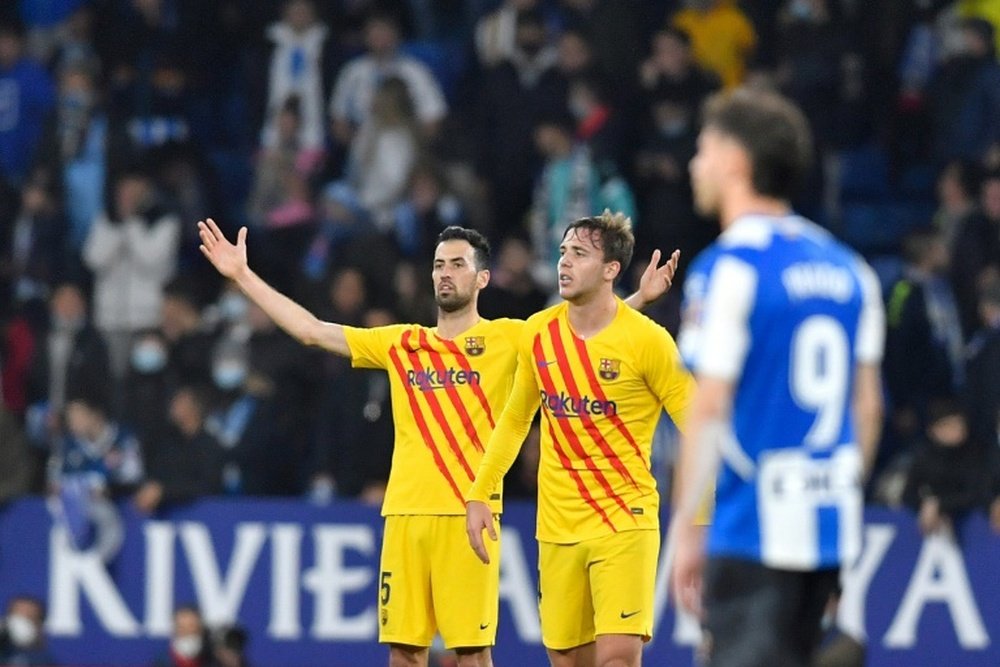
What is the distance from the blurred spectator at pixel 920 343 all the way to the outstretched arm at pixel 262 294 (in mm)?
5832

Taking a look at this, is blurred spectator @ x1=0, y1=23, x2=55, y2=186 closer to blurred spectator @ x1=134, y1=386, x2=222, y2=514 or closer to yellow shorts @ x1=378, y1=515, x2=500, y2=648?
blurred spectator @ x1=134, y1=386, x2=222, y2=514

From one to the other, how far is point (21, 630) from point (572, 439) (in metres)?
5.51

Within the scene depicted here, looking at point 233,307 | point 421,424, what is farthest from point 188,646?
point 421,424

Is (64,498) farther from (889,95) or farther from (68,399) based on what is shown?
(889,95)

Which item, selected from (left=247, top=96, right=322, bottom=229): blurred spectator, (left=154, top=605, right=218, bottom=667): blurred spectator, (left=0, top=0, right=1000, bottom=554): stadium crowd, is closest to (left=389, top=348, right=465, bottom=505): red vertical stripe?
(left=0, top=0, right=1000, bottom=554): stadium crowd

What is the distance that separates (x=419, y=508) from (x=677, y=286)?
6310 mm

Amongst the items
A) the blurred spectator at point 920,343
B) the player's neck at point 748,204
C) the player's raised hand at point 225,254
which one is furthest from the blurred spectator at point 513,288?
the player's neck at point 748,204

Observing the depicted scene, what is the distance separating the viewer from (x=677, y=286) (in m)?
15.5

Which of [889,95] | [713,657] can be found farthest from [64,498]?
[713,657]

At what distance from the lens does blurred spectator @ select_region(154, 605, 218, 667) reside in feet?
43.1

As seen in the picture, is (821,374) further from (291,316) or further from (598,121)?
(598,121)

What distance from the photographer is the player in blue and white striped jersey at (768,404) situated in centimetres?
550

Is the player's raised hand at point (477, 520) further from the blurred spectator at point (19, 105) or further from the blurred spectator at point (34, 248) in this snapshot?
the blurred spectator at point (19, 105)

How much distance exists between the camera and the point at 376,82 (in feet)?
54.5
